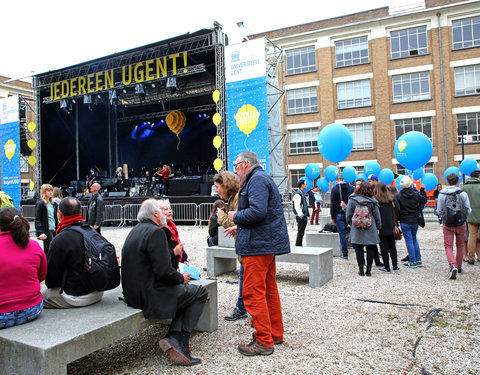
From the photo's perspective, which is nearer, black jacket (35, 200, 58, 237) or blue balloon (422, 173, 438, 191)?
black jacket (35, 200, 58, 237)

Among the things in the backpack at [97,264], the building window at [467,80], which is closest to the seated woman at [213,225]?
the backpack at [97,264]

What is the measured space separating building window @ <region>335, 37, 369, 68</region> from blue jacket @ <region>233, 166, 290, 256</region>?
2613cm

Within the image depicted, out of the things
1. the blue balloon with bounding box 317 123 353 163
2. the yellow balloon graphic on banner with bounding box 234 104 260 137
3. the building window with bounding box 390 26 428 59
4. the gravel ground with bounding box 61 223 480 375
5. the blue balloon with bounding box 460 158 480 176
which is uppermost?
the building window with bounding box 390 26 428 59

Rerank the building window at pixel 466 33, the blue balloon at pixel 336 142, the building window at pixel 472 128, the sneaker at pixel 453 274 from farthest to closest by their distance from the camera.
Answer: the building window at pixel 466 33
the building window at pixel 472 128
the blue balloon at pixel 336 142
the sneaker at pixel 453 274

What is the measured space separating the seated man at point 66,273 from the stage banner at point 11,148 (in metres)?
20.1

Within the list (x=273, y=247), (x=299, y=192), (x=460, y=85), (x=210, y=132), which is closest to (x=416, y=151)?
(x=299, y=192)

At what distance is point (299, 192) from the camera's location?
25.5 feet

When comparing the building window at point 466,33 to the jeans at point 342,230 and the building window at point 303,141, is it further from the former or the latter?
the jeans at point 342,230

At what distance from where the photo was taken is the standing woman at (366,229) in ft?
18.9

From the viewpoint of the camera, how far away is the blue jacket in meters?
3.07

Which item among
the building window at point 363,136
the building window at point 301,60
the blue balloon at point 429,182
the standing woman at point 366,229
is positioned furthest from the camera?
the building window at point 301,60

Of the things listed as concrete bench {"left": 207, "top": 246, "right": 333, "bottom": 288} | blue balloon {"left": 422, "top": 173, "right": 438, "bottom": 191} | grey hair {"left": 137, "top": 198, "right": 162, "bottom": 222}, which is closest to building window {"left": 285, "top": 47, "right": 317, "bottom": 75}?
blue balloon {"left": 422, "top": 173, "right": 438, "bottom": 191}

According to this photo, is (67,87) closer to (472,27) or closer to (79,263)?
(79,263)

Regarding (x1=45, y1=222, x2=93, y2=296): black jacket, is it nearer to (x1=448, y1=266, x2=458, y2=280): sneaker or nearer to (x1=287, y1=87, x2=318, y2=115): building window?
(x1=448, y1=266, x2=458, y2=280): sneaker
